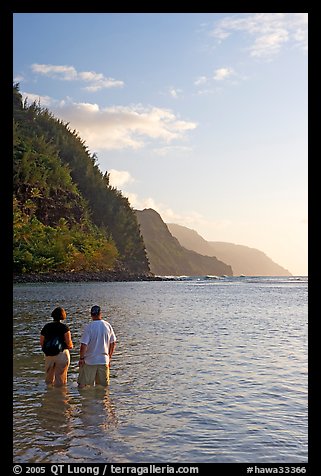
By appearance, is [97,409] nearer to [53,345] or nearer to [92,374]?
[92,374]

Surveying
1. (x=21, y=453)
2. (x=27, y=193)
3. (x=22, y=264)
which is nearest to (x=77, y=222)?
(x=27, y=193)

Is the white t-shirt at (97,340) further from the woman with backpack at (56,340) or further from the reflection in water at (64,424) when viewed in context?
the reflection in water at (64,424)

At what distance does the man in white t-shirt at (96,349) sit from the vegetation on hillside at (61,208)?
8131 centimetres

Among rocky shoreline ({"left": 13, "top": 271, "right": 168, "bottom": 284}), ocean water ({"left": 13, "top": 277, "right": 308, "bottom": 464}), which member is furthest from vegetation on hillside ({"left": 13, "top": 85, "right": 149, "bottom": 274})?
ocean water ({"left": 13, "top": 277, "right": 308, "bottom": 464})

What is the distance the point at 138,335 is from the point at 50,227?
286 ft

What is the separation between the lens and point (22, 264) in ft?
301

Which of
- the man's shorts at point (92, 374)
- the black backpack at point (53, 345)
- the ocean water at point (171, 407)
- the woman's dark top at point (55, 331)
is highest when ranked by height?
the woman's dark top at point (55, 331)

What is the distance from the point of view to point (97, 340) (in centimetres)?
1126

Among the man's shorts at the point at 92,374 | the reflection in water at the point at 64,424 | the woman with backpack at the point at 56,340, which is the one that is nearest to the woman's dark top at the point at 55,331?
the woman with backpack at the point at 56,340

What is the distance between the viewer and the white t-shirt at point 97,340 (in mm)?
11117

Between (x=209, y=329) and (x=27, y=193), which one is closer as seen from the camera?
(x=209, y=329)

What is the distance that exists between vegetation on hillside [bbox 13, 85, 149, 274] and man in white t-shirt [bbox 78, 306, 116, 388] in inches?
3201

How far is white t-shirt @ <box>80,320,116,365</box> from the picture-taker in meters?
11.1
